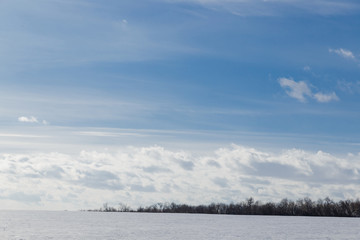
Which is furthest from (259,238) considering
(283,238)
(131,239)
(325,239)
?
(131,239)

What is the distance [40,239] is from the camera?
67500 mm

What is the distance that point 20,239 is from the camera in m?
67.2

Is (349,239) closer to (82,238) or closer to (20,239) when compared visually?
(82,238)

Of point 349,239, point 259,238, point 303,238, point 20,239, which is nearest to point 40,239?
point 20,239

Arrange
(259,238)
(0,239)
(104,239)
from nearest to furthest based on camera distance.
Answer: (0,239), (104,239), (259,238)

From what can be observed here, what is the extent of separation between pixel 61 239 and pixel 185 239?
18.6 metres

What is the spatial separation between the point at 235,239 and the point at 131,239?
54.0ft

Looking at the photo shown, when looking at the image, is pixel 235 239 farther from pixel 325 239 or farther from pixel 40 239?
pixel 40 239

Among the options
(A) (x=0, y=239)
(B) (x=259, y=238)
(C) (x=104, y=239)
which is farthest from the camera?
(B) (x=259, y=238)

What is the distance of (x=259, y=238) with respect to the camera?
76875 mm

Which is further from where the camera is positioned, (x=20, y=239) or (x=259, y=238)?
(x=259, y=238)

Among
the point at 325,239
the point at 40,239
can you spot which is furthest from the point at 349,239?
the point at 40,239

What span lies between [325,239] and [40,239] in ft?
149

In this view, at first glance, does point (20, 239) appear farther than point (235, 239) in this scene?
No
